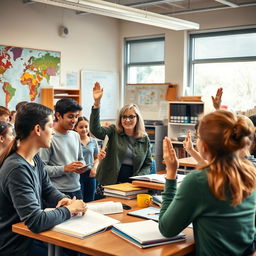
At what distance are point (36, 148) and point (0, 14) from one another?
4.81 meters

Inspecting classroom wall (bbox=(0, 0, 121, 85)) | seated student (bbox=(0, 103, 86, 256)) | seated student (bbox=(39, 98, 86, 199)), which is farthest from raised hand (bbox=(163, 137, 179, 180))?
classroom wall (bbox=(0, 0, 121, 85))

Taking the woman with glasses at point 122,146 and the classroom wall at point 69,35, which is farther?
the classroom wall at point 69,35

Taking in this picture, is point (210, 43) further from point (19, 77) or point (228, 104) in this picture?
point (19, 77)

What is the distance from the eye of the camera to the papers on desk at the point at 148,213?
7.22 ft

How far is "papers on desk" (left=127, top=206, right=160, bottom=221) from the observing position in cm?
220

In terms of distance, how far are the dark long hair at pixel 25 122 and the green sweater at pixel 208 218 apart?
2.81ft

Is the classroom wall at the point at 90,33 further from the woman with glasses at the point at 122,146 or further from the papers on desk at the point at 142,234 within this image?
the papers on desk at the point at 142,234

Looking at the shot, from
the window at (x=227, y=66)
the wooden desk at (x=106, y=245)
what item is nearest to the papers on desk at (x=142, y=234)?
the wooden desk at (x=106, y=245)

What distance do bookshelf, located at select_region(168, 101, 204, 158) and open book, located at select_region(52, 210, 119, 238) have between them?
16.3 feet

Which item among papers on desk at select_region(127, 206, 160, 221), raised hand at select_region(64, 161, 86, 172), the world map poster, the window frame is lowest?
papers on desk at select_region(127, 206, 160, 221)

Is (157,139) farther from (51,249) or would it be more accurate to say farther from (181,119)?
(51,249)

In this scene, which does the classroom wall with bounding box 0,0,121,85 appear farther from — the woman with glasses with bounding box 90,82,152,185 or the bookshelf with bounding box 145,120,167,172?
the woman with glasses with bounding box 90,82,152,185

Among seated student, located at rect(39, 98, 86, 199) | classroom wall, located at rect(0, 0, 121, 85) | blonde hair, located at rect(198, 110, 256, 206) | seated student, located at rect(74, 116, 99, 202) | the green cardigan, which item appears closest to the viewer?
blonde hair, located at rect(198, 110, 256, 206)

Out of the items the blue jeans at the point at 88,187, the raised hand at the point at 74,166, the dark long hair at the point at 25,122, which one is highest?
the dark long hair at the point at 25,122
